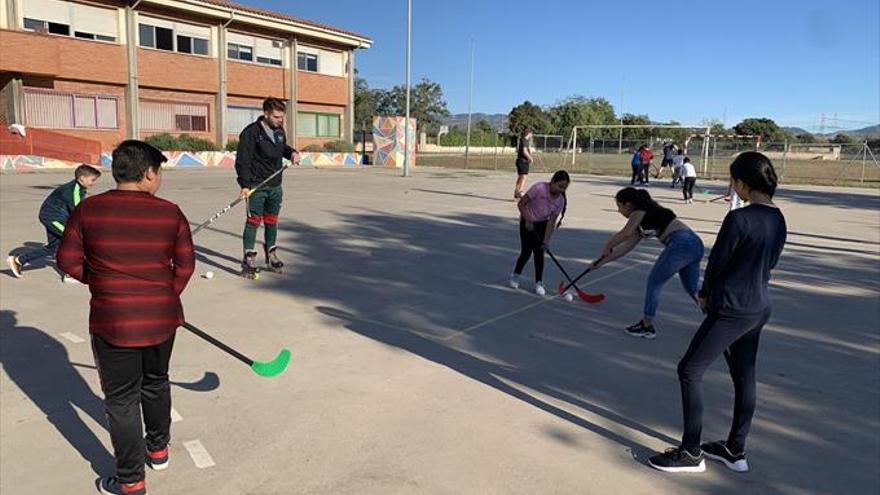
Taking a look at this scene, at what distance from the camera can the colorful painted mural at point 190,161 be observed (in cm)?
2389

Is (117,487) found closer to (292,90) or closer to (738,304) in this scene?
(738,304)

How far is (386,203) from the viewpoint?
15.4 m

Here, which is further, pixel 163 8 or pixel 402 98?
pixel 402 98

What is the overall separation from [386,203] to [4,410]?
38.9 ft

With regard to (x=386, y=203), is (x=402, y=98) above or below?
above

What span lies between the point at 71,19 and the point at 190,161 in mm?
7467

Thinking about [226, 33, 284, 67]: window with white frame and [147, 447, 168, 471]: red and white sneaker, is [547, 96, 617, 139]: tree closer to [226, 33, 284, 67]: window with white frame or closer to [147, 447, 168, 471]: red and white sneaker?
[226, 33, 284, 67]: window with white frame

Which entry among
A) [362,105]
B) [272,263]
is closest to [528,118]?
[362,105]

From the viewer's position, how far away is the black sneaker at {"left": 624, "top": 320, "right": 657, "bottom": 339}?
558cm

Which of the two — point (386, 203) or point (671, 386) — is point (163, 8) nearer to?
point (386, 203)

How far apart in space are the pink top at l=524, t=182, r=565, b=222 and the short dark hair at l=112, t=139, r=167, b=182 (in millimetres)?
4311

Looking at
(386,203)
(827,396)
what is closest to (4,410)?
(827,396)

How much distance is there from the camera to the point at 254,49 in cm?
3572

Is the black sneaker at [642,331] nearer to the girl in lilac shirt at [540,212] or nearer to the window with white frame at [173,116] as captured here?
→ the girl in lilac shirt at [540,212]
